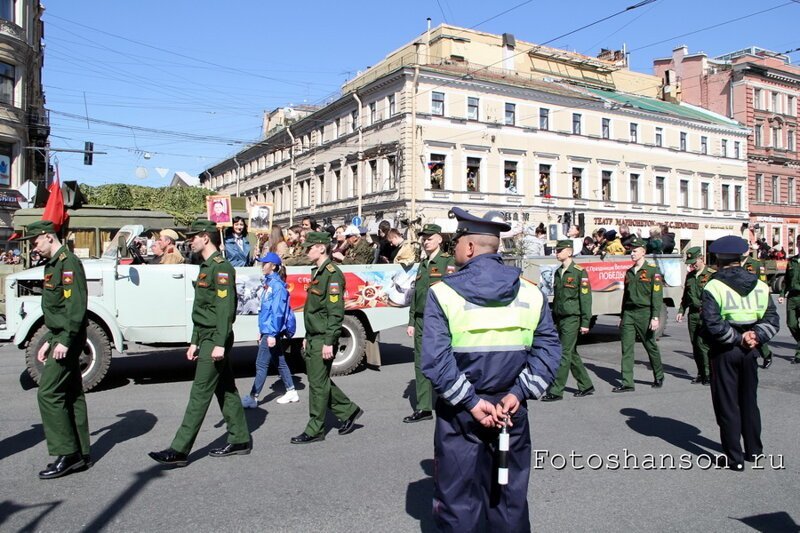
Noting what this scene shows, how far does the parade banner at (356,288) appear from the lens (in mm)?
10180

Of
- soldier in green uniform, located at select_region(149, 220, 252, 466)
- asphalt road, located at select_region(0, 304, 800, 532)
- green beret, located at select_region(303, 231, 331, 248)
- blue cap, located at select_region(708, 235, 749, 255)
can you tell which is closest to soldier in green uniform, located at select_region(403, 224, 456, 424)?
asphalt road, located at select_region(0, 304, 800, 532)

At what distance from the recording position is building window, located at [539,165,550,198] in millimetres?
45781

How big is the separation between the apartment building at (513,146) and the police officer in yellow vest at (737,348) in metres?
32.1

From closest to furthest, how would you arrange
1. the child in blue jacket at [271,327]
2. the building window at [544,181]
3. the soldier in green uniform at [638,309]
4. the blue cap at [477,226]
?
the blue cap at [477,226]
the child in blue jacket at [271,327]
the soldier in green uniform at [638,309]
the building window at [544,181]

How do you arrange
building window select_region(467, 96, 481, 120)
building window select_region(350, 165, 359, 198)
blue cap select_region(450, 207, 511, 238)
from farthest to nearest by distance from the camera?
building window select_region(350, 165, 359, 198) → building window select_region(467, 96, 481, 120) → blue cap select_region(450, 207, 511, 238)

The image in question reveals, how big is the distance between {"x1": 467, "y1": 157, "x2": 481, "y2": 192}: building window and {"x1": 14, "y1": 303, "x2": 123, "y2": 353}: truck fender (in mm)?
35358

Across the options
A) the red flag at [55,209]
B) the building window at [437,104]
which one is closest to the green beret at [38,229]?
the red flag at [55,209]

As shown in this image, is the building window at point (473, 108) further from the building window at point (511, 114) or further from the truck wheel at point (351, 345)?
the truck wheel at point (351, 345)

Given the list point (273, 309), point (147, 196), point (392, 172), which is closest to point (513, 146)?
point (392, 172)

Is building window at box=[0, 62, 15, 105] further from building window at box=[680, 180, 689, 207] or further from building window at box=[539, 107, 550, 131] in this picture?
building window at box=[680, 180, 689, 207]

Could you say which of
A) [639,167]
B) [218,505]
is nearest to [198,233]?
[218,505]

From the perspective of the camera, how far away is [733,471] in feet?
19.0

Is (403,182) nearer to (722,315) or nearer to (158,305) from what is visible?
(158,305)

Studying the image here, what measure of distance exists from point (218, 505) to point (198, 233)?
A: 8.39ft
